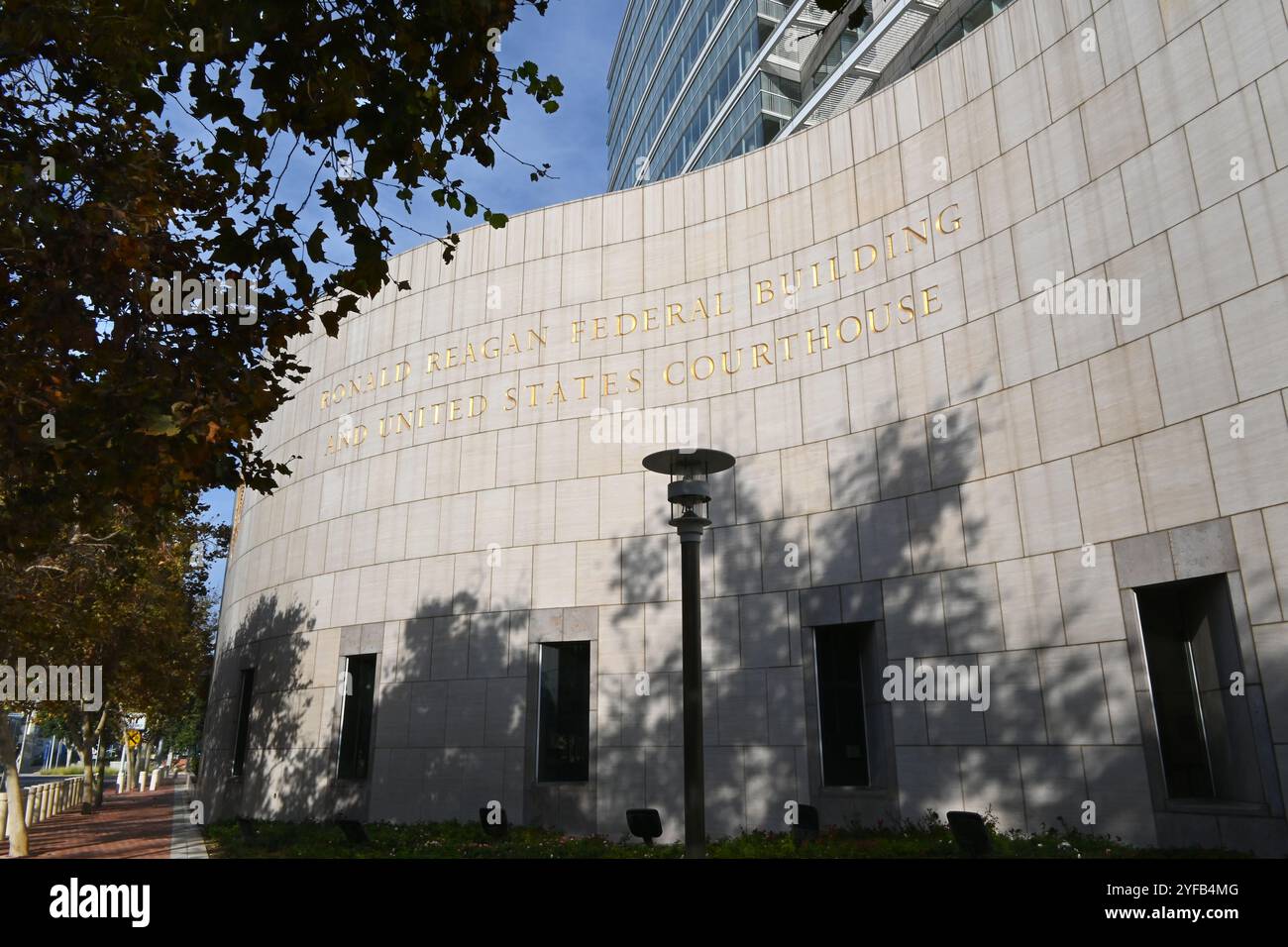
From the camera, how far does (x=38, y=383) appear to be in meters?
8.70

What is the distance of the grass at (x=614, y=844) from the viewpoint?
11117 mm

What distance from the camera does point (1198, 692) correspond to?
36.4 feet

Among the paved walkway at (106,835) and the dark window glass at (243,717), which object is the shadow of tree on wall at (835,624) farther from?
the dark window glass at (243,717)

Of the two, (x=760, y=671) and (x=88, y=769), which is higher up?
(x=760, y=671)

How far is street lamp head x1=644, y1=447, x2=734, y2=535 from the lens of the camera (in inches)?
361

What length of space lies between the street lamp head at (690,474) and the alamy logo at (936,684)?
605 cm

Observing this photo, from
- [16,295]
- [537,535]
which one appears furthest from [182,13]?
[537,535]

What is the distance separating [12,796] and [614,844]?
13.5 metres

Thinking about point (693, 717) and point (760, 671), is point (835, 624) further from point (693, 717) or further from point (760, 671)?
point (693, 717)
